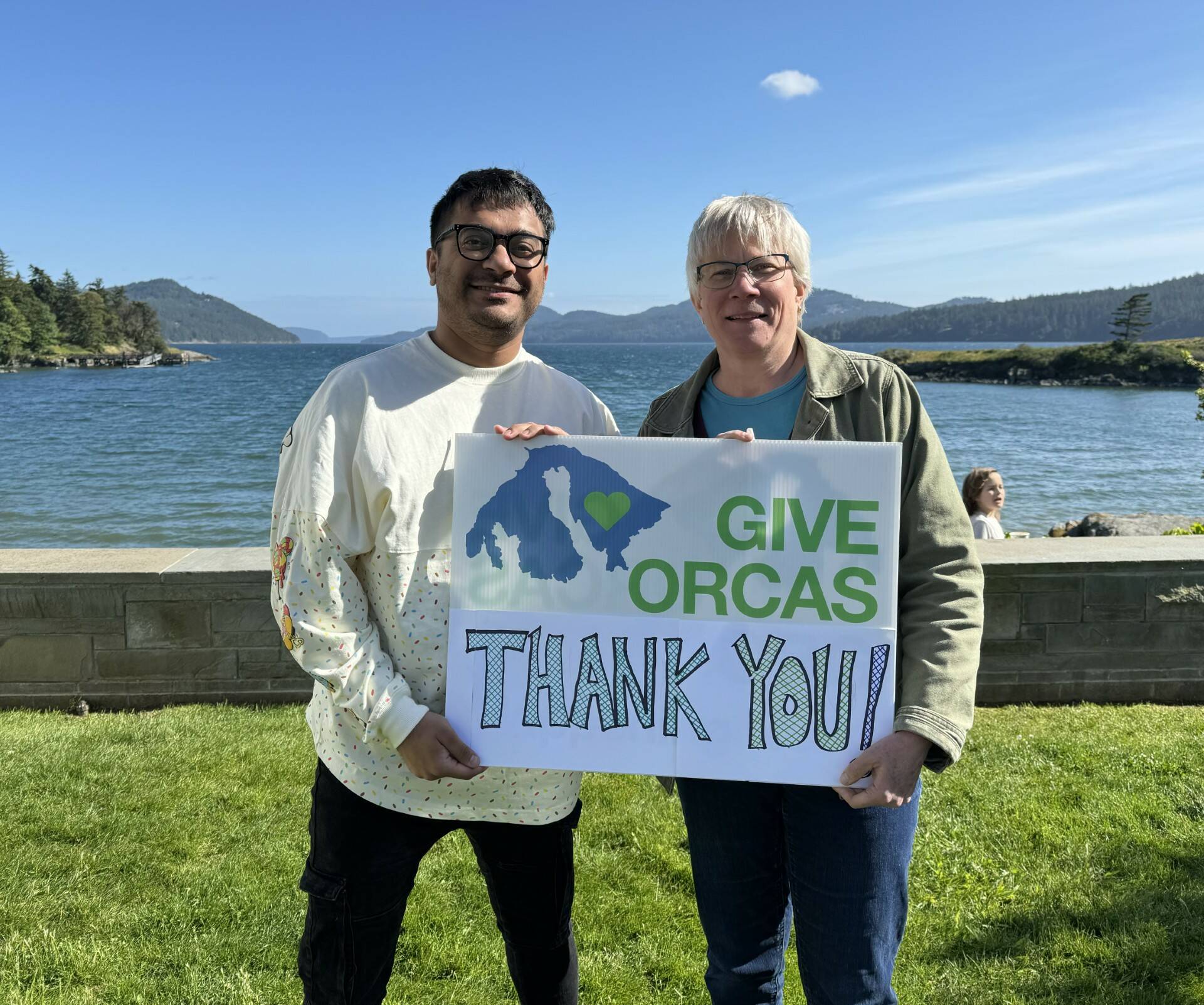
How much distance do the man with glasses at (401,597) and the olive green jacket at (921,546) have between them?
662 millimetres

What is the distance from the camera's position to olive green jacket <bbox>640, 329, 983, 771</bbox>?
A: 6.27ft

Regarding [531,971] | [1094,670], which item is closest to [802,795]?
[531,971]

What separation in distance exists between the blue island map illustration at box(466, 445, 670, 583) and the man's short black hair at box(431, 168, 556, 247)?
61 cm

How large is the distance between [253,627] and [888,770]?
13.4 ft

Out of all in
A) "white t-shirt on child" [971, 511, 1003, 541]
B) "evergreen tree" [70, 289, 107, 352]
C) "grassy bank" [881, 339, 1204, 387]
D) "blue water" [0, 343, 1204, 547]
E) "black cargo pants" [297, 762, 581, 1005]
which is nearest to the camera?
"black cargo pants" [297, 762, 581, 1005]

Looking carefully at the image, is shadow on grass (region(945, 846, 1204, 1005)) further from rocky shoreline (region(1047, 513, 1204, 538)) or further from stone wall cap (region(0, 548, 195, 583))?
rocky shoreline (region(1047, 513, 1204, 538))

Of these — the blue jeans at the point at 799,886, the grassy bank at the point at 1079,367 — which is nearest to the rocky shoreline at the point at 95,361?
the grassy bank at the point at 1079,367

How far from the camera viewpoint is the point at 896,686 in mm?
2055

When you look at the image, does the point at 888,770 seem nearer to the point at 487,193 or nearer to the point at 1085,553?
the point at 487,193

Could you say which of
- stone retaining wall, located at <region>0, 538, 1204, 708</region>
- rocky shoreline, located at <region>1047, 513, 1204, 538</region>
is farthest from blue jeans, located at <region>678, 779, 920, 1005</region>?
rocky shoreline, located at <region>1047, 513, 1204, 538</region>

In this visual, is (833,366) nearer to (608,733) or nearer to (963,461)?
(608,733)

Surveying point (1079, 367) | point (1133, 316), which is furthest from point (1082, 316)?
point (1079, 367)

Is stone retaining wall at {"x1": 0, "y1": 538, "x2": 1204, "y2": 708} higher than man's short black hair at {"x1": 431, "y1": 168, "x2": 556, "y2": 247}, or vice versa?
man's short black hair at {"x1": 431, "y1": 168, "x2": 556, "y2": 247}

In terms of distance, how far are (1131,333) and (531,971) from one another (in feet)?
378
